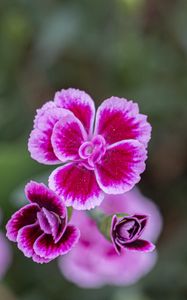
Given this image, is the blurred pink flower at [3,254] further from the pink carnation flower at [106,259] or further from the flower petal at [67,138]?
the flower petal at [67,138]

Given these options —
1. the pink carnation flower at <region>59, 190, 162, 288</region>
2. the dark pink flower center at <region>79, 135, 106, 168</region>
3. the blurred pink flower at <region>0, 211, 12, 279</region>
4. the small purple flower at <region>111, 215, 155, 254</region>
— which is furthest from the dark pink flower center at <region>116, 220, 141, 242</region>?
the blurred pink flower at <region>0, 211, 12, 279</region>

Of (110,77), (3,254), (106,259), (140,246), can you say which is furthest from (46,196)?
(110,77)

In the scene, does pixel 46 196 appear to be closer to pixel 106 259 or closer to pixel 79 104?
pixel 79 104

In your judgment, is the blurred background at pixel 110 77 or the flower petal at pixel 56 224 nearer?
the flower petal at pixel 56 224

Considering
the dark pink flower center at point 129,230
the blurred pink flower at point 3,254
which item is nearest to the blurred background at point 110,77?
the blurred pink flower at point 3,254

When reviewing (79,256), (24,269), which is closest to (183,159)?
(24,269)

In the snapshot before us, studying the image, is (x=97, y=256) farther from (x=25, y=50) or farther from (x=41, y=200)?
(x=25, y=50)

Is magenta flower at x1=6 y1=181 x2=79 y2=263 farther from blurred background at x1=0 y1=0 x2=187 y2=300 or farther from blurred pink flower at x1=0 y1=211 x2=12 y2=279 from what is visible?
blurred background at x1=0 y1=0 x2=187 y2=300

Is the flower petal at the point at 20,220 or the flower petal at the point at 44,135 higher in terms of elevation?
the flower petal at the point at 44,135
